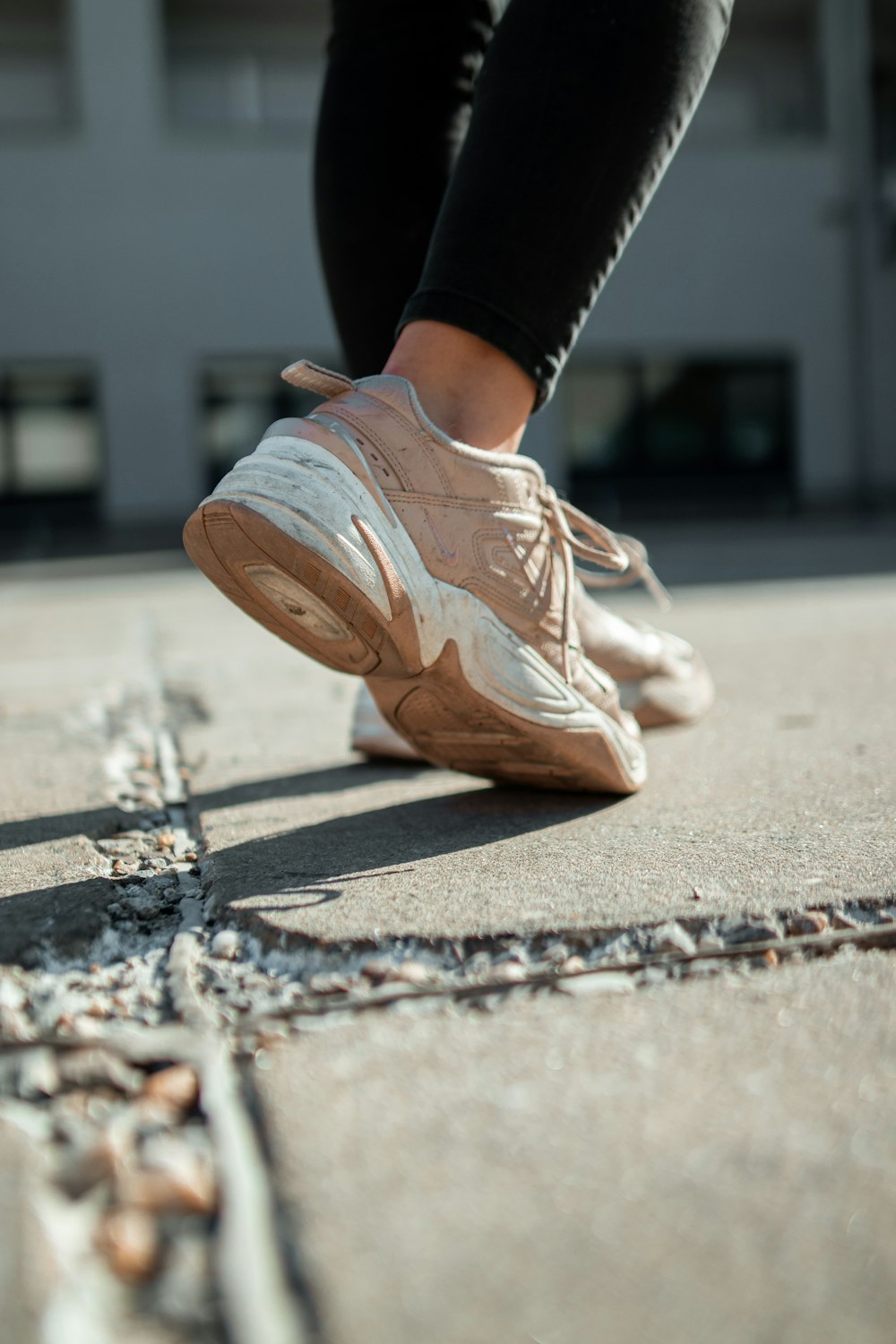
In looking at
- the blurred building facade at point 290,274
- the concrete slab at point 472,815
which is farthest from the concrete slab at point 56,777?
the blurred building facade at point 290,274

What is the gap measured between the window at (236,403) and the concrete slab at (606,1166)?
9.80m

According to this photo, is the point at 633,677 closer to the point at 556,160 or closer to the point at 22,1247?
the point at 556,160

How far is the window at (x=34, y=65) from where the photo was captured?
9555 mm

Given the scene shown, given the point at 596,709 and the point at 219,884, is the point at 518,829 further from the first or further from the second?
the point at 219,884

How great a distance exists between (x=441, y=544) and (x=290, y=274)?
9824mm

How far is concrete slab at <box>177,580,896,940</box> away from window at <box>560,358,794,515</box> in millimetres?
9288

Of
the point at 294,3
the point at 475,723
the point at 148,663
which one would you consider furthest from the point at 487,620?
the point at 294,3

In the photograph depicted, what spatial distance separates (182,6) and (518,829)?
10.8 metres

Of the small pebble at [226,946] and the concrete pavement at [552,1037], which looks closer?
the concrete pavement at [552,1037]

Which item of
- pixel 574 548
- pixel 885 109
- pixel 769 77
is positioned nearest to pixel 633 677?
pixel 574 548

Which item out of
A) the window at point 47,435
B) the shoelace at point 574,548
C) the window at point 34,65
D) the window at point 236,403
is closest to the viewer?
the shoelace at point 574,548

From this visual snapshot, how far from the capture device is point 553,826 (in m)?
0.90

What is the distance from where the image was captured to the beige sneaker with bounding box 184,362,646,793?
786 millimetres

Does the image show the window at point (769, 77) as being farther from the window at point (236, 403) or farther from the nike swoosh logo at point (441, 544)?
the nike swoosh logo at point (441, 544)
